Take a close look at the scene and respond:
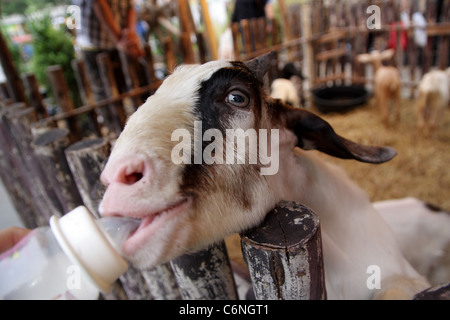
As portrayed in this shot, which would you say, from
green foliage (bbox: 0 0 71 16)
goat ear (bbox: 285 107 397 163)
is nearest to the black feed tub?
goat ear (bbox: 285 107 397 163)

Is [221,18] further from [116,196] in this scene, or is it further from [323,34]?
[116,196]

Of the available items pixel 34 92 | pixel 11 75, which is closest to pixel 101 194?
pixel 34 92

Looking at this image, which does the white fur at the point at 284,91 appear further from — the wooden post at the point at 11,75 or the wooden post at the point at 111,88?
the wooden post at the point at 11,75

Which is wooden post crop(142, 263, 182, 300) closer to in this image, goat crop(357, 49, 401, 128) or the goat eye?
the goat eye

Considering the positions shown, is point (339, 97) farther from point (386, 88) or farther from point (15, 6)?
point (15, 6)

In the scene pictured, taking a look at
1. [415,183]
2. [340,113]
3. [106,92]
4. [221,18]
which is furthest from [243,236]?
[221,18]

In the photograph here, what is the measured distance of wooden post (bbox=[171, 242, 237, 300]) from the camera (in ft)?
3.95

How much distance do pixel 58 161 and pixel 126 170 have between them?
3.63 ft

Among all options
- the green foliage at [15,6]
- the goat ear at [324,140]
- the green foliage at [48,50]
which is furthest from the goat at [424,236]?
the green foliage at [15,6]

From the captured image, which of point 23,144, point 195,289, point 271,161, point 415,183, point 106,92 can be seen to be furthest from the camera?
point 415,183

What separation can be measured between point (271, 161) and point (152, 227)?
20.0 inches

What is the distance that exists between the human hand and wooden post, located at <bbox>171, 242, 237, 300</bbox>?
0.67 meters
